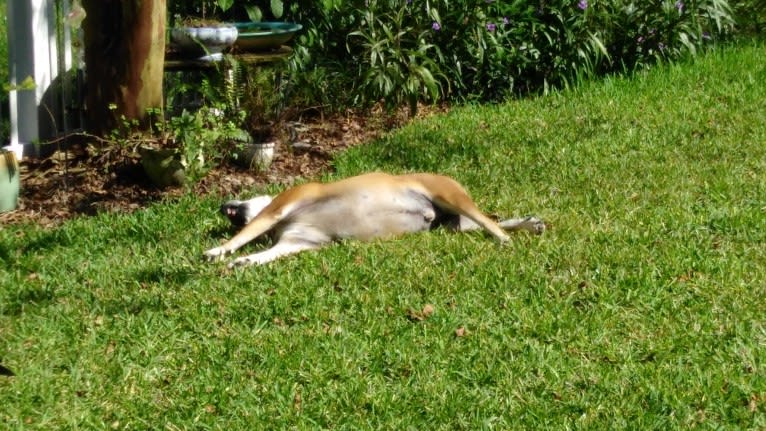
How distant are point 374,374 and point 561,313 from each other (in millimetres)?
1093

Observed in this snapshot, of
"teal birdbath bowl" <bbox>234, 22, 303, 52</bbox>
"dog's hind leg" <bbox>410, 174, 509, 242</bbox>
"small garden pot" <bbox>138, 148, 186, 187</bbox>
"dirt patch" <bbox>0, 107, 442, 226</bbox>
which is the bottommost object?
"dirt patch" <bbox>0, 107, 442, 226</bbox>

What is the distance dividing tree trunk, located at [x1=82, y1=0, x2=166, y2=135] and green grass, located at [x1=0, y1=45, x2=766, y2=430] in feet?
3.24

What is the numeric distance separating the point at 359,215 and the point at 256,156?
2.19m

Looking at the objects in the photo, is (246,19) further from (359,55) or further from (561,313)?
(561,313)

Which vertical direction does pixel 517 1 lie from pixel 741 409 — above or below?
above

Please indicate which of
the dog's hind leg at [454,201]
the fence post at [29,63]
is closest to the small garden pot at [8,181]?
the fence post at [29,63]

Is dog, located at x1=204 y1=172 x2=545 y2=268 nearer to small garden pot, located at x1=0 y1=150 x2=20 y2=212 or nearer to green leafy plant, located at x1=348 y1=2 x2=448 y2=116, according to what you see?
small garden pot, located at x1=0 y1=150 x2=20 y2=212

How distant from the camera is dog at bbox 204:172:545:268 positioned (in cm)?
696

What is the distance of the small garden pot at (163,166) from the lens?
8.30m

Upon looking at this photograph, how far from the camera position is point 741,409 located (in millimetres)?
4715

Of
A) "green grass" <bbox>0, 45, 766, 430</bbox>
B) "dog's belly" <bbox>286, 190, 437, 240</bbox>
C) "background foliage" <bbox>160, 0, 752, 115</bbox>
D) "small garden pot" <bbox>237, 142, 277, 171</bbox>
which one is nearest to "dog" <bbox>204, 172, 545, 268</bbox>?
"dog's belly" <bbox>286, 190, 437, 240</bbox>

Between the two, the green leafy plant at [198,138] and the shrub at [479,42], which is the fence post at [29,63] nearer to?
the green leafy plant at [198,138]

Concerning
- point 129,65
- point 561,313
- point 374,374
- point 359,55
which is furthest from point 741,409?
point 359,55

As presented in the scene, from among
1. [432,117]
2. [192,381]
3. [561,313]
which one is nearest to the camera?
[192,381]
